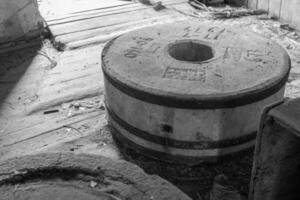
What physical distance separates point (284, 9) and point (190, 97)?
Answer: 10.5ft

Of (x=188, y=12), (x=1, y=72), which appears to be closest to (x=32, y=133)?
(x=1, y=72)

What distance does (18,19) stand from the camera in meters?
4.43

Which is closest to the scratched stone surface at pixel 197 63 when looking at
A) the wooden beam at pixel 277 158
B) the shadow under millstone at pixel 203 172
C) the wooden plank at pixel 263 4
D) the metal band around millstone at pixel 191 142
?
the metal band around millstone at pixel 191 142

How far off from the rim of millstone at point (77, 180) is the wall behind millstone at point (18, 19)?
295 centimetres

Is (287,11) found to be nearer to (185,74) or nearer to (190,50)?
(190,50)

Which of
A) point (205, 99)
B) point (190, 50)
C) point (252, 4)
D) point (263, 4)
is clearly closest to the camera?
point (205, 99)

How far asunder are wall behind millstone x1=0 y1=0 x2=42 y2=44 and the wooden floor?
Answer: 0.20 metres

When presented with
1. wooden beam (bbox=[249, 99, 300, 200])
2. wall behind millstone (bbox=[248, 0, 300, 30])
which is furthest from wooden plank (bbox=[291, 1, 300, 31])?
wooden beam (bbox=[249, 99, 300, 200])

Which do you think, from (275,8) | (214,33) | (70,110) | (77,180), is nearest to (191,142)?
(77,180)

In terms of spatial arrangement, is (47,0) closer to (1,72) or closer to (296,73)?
(1,72)

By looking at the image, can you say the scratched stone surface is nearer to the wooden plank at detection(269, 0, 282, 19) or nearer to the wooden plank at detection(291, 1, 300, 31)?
the wooden plank at detection(291, 1, 300, 31)

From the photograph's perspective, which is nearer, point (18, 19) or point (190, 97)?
point (190, 97)

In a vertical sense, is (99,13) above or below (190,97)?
below

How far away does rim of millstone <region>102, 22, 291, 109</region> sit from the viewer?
8.05 feet
